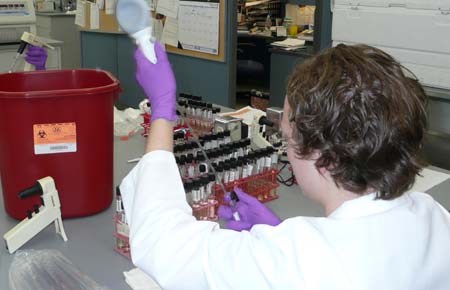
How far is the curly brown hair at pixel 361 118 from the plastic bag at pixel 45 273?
0.58m

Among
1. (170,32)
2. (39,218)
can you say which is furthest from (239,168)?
(170,32)

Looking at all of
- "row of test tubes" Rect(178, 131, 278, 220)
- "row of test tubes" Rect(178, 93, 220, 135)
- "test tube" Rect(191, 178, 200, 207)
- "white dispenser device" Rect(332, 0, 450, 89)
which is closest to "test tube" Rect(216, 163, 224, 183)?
"row of test tubes" Rect(178, 131, 278, 220)

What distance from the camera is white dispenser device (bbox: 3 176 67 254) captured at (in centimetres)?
118

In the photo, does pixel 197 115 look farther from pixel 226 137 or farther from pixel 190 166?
pixel 190 166

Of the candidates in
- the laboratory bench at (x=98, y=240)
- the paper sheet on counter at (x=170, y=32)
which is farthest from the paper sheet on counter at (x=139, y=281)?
the paper sheet on counter at (x=170, y=32)

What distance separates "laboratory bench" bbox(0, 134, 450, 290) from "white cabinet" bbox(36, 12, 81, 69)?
4.44 m

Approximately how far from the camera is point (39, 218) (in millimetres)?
1222

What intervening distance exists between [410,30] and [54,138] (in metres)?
1.90

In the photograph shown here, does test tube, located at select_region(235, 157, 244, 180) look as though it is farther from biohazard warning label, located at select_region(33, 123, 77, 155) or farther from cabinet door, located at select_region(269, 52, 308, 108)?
cabinet door, located at select_region(269, 52, 308, 108)

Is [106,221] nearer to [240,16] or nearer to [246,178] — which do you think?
[246,178]

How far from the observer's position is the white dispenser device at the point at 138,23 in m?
1.05

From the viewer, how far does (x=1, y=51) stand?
12.5ft

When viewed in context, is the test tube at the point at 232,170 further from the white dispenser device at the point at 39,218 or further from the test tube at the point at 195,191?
the white dispenser device at the point at 39,218

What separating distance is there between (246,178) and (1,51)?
3.05 m
